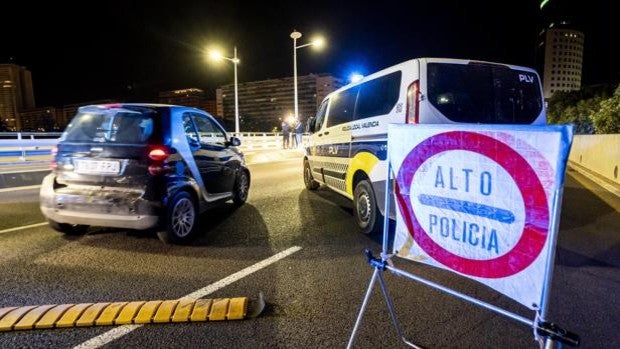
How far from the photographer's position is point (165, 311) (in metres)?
3.09

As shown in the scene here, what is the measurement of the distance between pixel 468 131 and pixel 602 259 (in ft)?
11.6

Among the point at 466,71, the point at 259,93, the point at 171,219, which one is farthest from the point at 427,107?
the point at 259,93

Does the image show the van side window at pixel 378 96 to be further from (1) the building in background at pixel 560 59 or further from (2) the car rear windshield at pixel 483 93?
(1) the building in background at pixel 560 59

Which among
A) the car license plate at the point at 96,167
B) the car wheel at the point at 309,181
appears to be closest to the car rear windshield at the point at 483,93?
the car license plate at the point at 96,167

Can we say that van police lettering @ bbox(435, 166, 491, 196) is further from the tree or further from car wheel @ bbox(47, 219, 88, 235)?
the tree

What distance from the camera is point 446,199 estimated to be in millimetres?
2314

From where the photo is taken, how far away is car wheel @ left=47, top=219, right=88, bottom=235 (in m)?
5.20

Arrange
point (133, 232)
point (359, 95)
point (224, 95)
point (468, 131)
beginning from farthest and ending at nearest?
point (224, 95) → point (359, 95) → point (133, 232) → point (468, 131)

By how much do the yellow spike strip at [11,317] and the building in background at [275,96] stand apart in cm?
12752

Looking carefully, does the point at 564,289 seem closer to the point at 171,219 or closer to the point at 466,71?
the point at 466,71

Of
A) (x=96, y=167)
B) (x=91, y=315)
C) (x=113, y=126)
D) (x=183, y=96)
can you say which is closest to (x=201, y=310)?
(x=91, y=315)

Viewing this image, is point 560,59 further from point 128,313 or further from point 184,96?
point 128,313

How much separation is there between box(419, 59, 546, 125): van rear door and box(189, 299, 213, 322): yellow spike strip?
2990 mm

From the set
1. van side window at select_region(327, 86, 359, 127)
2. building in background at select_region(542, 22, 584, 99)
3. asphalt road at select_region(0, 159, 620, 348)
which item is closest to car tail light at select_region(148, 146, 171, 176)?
asphalt road at select_region(0, 159, 620, 348)
